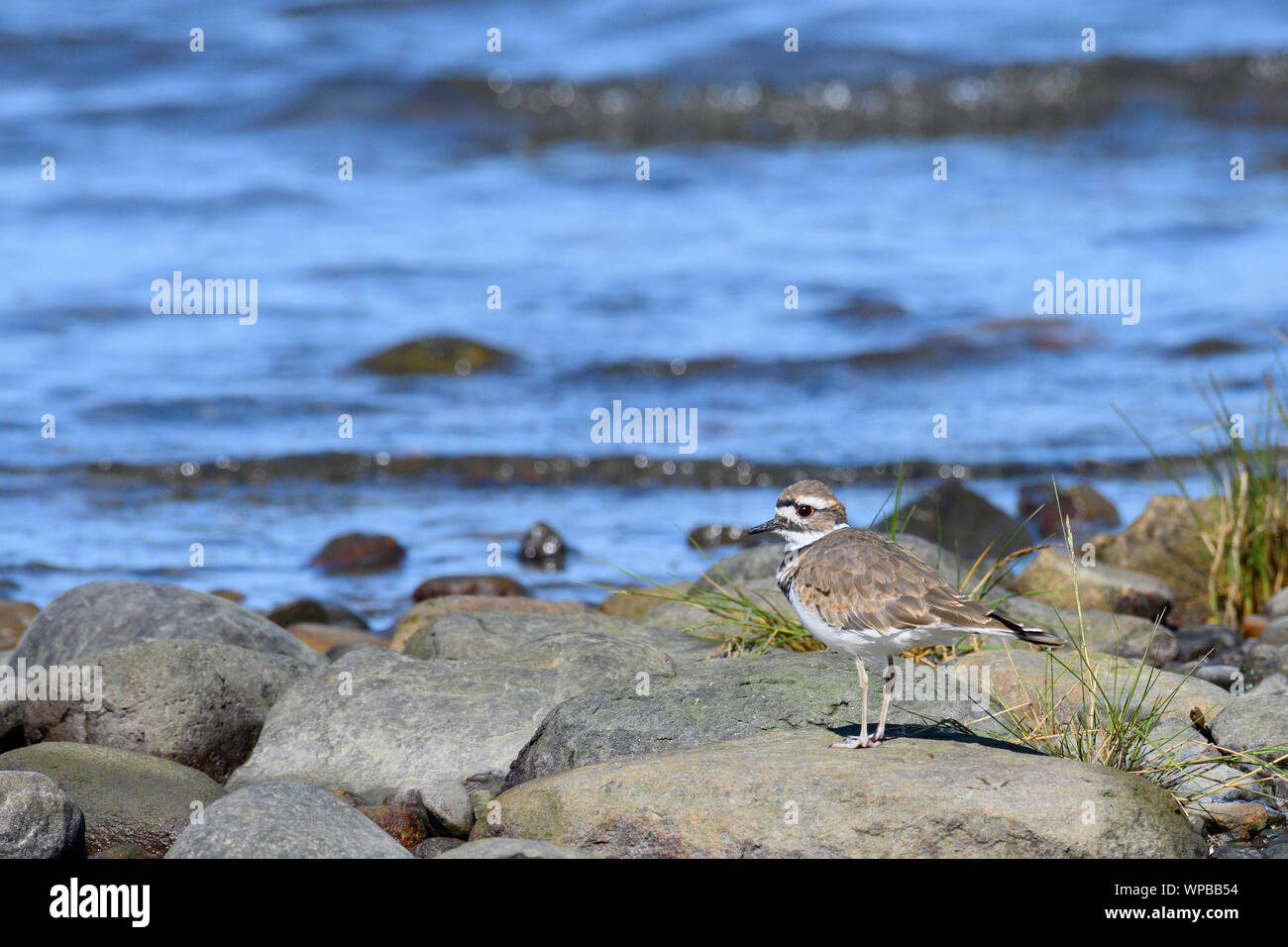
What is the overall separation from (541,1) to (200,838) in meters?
31.2

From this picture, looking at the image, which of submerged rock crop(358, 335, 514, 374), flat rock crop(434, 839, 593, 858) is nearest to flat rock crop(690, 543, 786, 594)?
flat rock crop(434, 839, 593, 858)

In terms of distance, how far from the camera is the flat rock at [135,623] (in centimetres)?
888

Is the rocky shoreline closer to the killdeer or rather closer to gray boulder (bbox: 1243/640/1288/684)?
gray boulder (bbox: 1243/640/1288/684)

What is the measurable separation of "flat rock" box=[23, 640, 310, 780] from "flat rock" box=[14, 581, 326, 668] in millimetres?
704

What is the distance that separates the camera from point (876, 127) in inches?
1160

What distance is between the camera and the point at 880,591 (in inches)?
243

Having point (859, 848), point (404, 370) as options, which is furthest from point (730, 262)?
point (859, 848)

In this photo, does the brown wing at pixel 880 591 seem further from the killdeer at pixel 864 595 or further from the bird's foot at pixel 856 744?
the bird's foot at pixel 856 744

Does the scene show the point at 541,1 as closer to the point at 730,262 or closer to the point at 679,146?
the point at 679,146

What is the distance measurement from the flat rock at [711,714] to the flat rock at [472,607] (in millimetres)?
2530

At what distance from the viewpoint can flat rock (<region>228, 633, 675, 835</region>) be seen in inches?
297

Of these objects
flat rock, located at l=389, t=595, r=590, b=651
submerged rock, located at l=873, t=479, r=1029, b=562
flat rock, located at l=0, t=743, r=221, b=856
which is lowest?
flat rock, located at l=0, t=743, r=221, b=856
